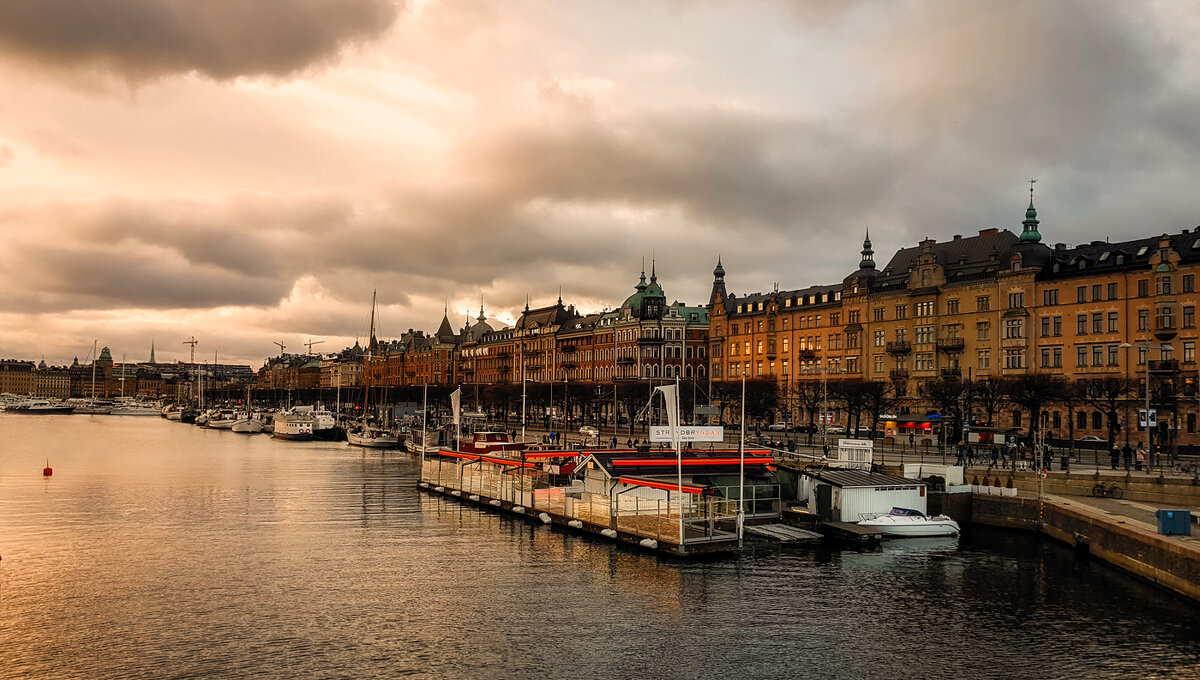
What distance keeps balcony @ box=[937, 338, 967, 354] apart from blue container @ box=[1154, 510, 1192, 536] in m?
67.4

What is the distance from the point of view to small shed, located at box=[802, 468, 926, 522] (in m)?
52.5

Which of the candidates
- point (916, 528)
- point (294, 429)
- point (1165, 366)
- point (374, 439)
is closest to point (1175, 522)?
point (916, 528)

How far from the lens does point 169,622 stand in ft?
102

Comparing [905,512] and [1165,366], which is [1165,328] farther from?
[905,512]

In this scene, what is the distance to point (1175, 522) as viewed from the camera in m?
38.2

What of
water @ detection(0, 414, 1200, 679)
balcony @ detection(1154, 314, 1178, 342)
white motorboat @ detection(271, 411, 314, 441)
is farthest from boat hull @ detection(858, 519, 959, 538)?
white motorboat @ detection(271, 411, 314, 441)

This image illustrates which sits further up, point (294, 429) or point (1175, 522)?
point (1175, 522)

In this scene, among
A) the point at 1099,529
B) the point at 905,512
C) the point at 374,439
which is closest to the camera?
the point at 1099,529

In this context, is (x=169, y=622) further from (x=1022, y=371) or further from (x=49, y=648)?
(x=1022, y=371)

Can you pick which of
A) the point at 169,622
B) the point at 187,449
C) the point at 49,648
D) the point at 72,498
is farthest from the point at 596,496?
the point at 187,449

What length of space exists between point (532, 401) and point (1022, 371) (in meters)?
77.4

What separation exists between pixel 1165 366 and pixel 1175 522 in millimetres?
54511

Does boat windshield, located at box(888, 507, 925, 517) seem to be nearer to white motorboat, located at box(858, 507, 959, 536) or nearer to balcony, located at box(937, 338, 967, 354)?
white motorboat, located at box(858, 507, 959, 536)

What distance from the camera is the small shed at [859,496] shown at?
2067 inches
